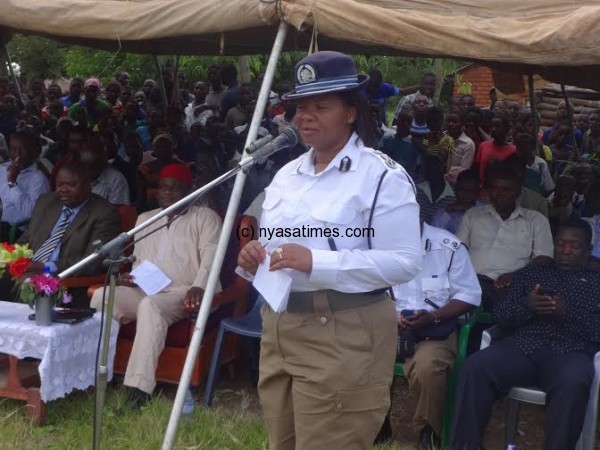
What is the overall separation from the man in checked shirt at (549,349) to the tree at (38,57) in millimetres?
17105

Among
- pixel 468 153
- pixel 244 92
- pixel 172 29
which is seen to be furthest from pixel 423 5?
pixel 244 92

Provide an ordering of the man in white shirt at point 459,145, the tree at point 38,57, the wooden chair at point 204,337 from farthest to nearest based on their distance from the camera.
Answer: the tree at point 38,57, the man in white shirt at point 459,145, the wooden chair at point 204,337

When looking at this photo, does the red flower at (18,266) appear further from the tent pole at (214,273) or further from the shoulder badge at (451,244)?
the shoulder badge at (451,244)

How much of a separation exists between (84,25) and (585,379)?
3375mm

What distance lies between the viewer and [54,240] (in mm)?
5531

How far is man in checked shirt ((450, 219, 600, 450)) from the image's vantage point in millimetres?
3916

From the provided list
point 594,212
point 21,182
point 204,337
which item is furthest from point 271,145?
point 21,182

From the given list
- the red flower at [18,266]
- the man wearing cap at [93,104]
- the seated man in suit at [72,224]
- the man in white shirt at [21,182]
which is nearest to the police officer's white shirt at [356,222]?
the red flower at [18,266]

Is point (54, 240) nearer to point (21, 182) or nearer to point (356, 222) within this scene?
point (21, 182)

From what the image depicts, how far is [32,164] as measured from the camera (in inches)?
274

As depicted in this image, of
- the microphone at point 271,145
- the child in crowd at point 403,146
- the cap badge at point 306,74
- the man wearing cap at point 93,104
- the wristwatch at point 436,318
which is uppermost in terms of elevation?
the cap badge at point 306,74

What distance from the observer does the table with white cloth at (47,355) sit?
438cm

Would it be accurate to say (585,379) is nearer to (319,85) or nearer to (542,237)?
(542,237)

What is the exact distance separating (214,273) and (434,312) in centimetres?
138
